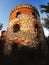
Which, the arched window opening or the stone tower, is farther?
the arched window opening

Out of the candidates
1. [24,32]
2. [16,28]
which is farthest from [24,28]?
[16,28]

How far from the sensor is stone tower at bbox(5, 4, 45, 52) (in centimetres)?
1800

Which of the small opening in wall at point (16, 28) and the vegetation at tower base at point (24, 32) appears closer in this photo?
the vegetation at tower base at point (24, 32)

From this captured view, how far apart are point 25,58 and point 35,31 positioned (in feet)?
13.4

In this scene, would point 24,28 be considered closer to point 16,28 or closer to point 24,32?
point 24,32

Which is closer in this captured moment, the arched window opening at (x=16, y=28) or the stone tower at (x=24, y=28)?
the stone tower at (x=24, y=28)

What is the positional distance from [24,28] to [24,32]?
55cm

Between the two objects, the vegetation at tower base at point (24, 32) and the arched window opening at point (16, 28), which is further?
the arched window opening at point (16, 28)

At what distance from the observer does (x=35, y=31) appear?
18.8 m

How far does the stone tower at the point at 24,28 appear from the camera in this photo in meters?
18.0

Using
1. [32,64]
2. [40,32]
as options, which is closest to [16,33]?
[40,32]

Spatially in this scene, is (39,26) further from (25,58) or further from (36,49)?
(25,58)

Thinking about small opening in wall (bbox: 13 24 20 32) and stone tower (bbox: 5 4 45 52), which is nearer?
stone tower (bbox: 5 4 45 52)

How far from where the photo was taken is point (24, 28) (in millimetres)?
18812
